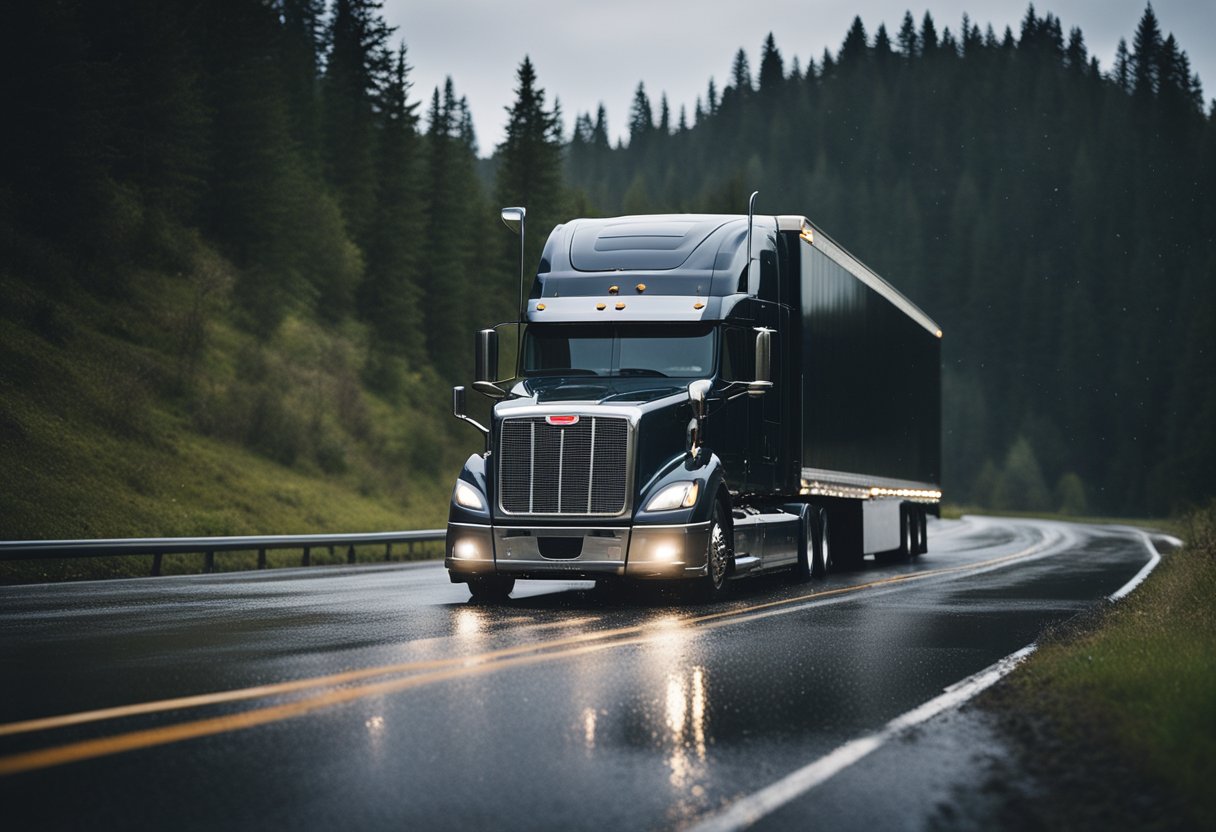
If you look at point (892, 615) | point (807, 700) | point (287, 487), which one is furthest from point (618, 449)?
point (287, 487)

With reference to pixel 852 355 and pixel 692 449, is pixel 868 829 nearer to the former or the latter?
pixel 692 449

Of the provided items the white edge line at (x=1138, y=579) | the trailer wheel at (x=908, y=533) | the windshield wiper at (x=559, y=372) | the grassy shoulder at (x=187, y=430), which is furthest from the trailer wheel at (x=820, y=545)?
the grassy shoulder at (x=187, y=430)

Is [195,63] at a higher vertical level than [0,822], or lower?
higher

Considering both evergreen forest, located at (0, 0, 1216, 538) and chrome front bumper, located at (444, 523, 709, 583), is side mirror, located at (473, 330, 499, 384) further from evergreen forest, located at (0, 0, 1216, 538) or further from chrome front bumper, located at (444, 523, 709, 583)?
evergreen forest, located at (0, 0, 1216, 538)

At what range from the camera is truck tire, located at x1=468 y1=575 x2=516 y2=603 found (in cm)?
1577

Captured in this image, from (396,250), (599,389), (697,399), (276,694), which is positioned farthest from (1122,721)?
(396,250)

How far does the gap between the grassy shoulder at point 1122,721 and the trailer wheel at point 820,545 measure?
8182 mm

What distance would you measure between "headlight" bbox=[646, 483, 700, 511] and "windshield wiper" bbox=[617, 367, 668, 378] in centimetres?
170

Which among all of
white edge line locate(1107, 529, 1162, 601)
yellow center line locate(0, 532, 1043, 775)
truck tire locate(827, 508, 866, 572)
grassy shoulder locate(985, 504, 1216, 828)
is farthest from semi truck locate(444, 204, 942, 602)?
grassy shoulder locate(985, 504, 1216, 828)

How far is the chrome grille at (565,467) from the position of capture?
586 inches

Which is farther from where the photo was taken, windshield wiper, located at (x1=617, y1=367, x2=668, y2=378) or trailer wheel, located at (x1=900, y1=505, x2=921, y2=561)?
trailer wheel, located at (x1=900, y1=505, x2=921, y2=561)

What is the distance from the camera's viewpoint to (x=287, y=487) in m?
41.5

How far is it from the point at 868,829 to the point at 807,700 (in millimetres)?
3288

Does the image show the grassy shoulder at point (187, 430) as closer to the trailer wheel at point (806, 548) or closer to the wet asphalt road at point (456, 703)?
the wet asphalt road at point (456, 703)
